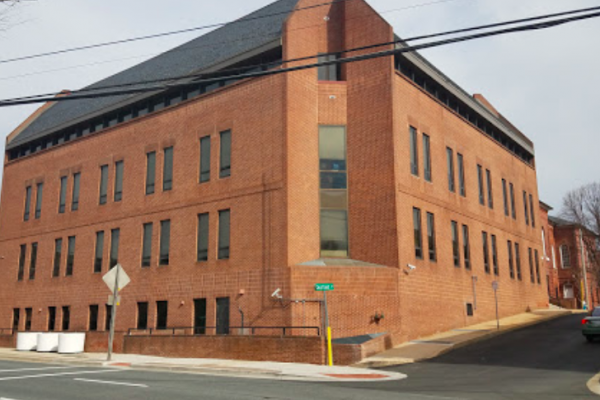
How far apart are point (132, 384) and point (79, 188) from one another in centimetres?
2474

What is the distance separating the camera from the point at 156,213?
3066 cm

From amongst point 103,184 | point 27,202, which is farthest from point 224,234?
point 27,202

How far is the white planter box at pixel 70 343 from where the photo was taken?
2594 centimetres

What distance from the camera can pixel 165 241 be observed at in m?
30.0

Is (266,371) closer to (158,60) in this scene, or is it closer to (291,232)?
(291,232)

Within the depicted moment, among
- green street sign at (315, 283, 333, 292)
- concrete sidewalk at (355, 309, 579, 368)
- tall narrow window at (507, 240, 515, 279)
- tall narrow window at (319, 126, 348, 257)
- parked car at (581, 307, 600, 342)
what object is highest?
tall narrow window at (319, 126, 348, 257)

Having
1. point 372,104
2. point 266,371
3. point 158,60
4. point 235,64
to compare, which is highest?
point 158,60

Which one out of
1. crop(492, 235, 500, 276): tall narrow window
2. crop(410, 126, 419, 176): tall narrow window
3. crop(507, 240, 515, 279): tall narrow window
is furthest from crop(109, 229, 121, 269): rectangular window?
crop(507, 240, 515, 279): tall narrow window

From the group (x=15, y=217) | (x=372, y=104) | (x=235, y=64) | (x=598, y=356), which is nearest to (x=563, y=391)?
(x=598, y=356)

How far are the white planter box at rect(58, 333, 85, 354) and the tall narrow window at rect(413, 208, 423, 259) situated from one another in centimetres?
1613

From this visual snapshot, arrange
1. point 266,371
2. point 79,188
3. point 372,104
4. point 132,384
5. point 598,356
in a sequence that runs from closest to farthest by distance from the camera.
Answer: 1. point 132,384
2. point 266,371
3. point 598,356
4. point 372,104
5. point 79,188

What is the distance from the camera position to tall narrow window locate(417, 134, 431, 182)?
2973 centimetres

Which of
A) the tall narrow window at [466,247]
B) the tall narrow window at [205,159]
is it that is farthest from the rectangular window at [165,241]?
the tall narrow window at [466,247]

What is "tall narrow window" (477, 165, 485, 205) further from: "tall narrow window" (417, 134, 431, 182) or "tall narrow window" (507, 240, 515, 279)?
"tall narrow window" (417, 134, 431, 182)
